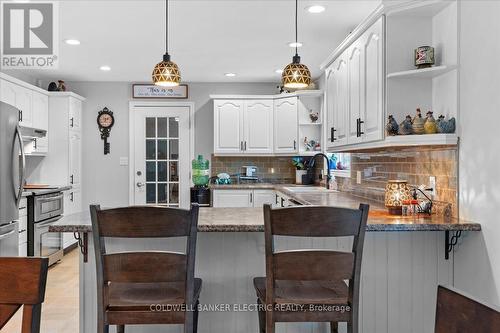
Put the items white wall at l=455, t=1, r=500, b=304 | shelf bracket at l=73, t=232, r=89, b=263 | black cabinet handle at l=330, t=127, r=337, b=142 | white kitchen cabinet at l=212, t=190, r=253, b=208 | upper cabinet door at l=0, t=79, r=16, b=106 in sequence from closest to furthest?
white wall at l=455, t=1, r=500, b=304 < shelf bracket at l=73, t=232, r=89, b=263 < black cabinet handle at l=330, t=127, r=337, b=142 < upper cabinet door at l=0, t=79, r=16, b=106 < white kitchen cabinet at l=212, t=190, r=253, b=208

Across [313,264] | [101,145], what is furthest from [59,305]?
[101,145]

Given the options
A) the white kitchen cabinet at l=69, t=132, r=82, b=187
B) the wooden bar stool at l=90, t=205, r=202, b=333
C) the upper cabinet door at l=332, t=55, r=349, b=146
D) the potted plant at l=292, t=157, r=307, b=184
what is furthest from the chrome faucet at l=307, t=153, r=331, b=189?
the wooden bar stool at l=90, t=205, r=202, b=333

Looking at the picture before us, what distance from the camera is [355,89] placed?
328 centimetres

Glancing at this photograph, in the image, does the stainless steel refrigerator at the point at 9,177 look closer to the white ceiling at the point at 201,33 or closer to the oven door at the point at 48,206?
the oven door at the point at 48,206

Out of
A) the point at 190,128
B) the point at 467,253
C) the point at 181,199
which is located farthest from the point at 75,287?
the point at 467,253

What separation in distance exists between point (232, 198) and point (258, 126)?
112 centimetres

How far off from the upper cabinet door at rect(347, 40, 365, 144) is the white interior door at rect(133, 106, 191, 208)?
3.59 m

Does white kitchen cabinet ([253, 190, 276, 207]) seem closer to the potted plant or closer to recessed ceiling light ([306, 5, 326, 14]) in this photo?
the potted plant

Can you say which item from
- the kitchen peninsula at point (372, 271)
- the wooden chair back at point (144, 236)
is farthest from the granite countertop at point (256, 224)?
the wooden chair back at point (144, 236)

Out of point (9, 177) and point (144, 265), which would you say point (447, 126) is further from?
point (9, 177)

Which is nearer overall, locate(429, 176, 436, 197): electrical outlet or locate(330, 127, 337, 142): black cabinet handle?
locate(429, 176, 436, 197): electrical outlet

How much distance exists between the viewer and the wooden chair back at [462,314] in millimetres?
674

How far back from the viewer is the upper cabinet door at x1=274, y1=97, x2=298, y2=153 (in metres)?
6.09

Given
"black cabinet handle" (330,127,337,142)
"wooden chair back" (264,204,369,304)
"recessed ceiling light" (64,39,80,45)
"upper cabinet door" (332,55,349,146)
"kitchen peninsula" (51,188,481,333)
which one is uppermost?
"recessed ceiling light" (64,39,80,45)
